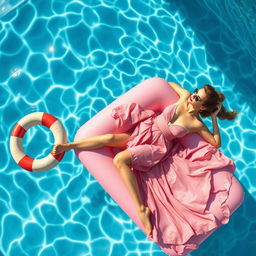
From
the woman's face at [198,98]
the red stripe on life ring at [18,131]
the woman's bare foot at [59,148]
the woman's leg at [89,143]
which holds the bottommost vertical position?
the woman's face at [198,98]

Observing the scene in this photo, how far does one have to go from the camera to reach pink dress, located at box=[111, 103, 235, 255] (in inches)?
103

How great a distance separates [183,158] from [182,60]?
5.68ft

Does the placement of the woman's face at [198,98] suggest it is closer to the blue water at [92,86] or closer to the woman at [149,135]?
the woman at [149,135]

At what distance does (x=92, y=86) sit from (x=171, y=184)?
168 centimetres

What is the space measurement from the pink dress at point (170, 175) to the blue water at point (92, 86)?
2.92 feet

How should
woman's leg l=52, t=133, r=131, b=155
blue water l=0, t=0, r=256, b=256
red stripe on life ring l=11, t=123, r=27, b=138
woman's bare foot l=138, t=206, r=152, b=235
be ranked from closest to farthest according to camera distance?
woman's bare foot l=138, t=206, r=152, b=235 → woman's leg l=52, t=133, r=131, b=155 → red stripe on life ring l=11, t=123, r=27, b=138 → blue water l=0, t=0, r=256, b=256

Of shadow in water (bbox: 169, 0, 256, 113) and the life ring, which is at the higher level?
the life ring

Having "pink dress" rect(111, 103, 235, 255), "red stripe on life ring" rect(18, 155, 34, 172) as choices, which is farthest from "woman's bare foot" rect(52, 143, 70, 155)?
"pink dress" rect(111, 103, 235, 255)

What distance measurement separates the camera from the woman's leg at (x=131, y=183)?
2.60 metres

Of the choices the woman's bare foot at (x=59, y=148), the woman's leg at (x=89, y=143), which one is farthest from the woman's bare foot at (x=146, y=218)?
the woman's bare foot at (x=59, y=148)

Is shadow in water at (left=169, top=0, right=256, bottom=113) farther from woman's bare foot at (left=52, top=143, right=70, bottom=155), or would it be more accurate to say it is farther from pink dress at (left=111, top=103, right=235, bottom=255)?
woman's bare foot at (left=52, top=143, right=70, bottom=155)

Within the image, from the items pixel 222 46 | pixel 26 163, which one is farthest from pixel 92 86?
pixel 222 46

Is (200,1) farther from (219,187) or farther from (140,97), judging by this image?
(219,187)

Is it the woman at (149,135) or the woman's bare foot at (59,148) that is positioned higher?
the woman's bare foot at (59,148)
